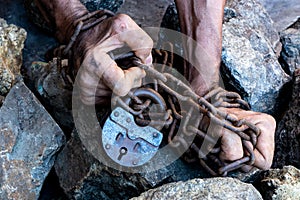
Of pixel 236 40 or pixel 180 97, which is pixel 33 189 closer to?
pixel 180 97

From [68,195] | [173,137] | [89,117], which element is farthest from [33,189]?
[173,137]

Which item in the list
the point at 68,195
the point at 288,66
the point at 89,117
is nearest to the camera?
the point at 89,117

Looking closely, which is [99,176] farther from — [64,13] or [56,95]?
[64,13]

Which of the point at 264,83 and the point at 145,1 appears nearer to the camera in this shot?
the point at 264,83

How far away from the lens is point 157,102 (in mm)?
1871

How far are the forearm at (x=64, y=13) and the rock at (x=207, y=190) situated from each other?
768 millimetres

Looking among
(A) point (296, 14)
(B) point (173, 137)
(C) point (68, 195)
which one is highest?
(B) point (173, 137)

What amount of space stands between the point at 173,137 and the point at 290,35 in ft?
4.15

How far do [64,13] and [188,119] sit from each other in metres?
0.71

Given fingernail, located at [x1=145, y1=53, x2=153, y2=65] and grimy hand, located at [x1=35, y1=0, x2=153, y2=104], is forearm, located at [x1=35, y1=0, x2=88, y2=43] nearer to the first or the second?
grimy hand, located at [x1=35, y1=0, x2=153, y2=104]

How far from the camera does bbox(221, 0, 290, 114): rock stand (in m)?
2.35

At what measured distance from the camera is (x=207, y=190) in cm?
171

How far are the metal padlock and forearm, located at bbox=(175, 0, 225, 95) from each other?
0.27 m

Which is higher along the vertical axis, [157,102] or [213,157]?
[157,102]
